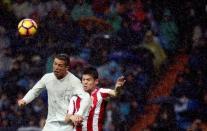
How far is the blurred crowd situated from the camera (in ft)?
47.6

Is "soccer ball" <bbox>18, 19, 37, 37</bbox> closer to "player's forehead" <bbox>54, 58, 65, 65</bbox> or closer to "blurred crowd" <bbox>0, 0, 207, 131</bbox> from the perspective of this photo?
"blurred crowd" <bbox>0, 0, 207, 131</bbox>

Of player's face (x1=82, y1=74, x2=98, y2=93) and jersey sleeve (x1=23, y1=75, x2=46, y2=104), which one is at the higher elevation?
player's face (x1=82, y1=74, x2=98, y2=93)

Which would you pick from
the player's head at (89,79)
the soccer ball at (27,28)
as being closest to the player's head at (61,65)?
the player's head at (89,79)

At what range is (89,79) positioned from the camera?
29.6 feet

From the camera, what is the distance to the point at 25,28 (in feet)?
38.4

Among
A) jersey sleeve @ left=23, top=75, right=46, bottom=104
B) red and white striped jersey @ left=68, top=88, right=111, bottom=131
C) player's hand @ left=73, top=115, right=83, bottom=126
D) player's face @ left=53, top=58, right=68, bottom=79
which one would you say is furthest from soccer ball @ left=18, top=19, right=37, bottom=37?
player's hand @ left=73, top=115, right=83, bottom=126

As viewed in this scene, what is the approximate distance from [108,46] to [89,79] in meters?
6.75

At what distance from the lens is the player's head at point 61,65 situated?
9102 millimetres

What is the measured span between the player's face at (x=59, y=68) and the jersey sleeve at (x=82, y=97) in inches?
8.7

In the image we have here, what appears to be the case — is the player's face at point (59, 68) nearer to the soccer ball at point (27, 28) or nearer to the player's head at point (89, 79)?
the player's head at point (89, 79)

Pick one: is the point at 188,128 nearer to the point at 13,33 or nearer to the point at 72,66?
the point at 72,66

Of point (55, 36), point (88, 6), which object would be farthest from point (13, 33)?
point (88, 6)

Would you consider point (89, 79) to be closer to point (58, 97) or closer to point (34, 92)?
point (58, 97)

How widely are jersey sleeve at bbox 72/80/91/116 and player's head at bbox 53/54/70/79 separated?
0.78 feet
